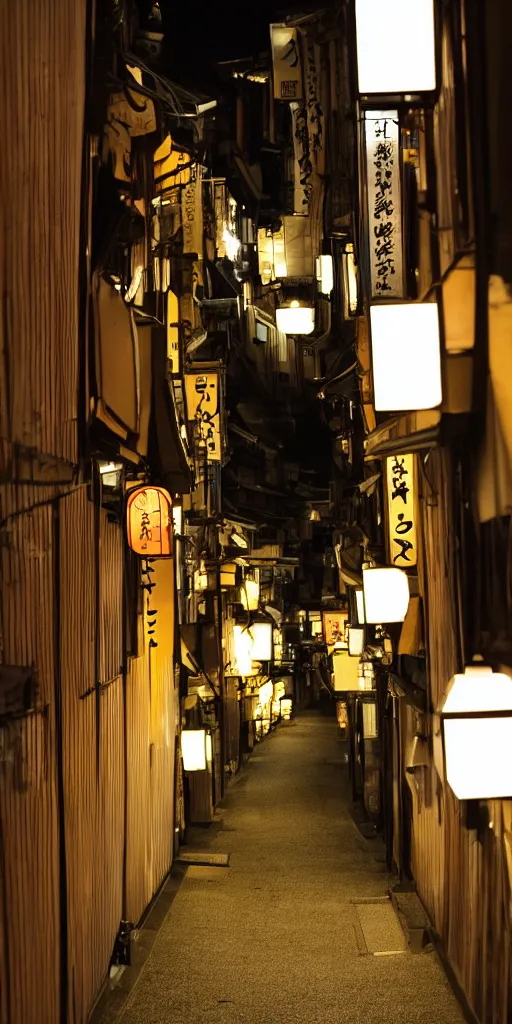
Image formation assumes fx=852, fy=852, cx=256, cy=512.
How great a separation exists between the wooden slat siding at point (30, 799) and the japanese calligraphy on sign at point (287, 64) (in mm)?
14394

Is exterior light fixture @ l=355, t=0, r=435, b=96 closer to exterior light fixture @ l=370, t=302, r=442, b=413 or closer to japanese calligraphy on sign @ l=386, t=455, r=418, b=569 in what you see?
exterior light fixture @ l=370, t=302, r=442, b=413

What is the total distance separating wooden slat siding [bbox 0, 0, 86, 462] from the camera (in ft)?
24.1

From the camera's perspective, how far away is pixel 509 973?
28.2 feet

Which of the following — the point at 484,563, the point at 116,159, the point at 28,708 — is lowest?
the point at 28,708

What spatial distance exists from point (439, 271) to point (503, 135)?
67.5 inches

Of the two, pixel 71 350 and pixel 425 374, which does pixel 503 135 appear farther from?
pixel 71 350

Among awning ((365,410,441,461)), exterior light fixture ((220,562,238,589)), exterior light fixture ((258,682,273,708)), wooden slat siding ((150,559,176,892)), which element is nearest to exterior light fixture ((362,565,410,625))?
wooden slat siding ((150,559,176,892))

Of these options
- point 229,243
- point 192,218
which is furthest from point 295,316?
point 229,243

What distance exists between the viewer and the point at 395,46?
30.0 ft

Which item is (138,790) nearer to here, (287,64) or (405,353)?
(405,353)

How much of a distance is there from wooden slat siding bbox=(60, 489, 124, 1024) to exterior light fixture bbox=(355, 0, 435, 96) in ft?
18.8

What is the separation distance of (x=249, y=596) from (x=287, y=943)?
1992 centimetres

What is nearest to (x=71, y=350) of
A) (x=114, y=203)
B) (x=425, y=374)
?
(x=114, y=203)

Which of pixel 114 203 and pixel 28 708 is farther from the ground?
pixel 114 203
